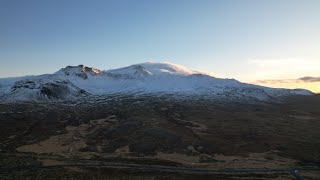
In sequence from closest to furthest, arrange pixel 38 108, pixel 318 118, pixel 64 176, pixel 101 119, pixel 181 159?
pixel 64 176 → pixel 181 159 → pixel 101 119 → pixel 318 118 → pixel 38 108

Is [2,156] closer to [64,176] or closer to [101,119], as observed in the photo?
[64,176]

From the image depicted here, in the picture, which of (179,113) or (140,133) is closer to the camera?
(140,133)

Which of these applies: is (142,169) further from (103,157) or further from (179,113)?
(179,113)

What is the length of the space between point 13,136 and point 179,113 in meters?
74.6

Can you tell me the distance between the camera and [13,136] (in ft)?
396

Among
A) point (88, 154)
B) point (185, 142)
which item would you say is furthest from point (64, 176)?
point (185, 142)

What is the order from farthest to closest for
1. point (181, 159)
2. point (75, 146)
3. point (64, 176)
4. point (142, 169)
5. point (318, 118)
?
point (318, 118), point (75, 146), point (181, 159), point (142, 169), point (64, 176)

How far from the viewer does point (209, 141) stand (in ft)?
361

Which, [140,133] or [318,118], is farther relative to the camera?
[318,118]

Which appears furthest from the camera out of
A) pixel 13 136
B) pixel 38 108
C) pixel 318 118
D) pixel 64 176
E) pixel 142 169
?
pixel 38 108

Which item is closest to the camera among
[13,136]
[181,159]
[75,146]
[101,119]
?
[181,159]

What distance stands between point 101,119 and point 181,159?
224 ft

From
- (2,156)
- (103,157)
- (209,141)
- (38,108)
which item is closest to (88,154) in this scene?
(103,157)

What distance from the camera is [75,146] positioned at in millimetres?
105688
